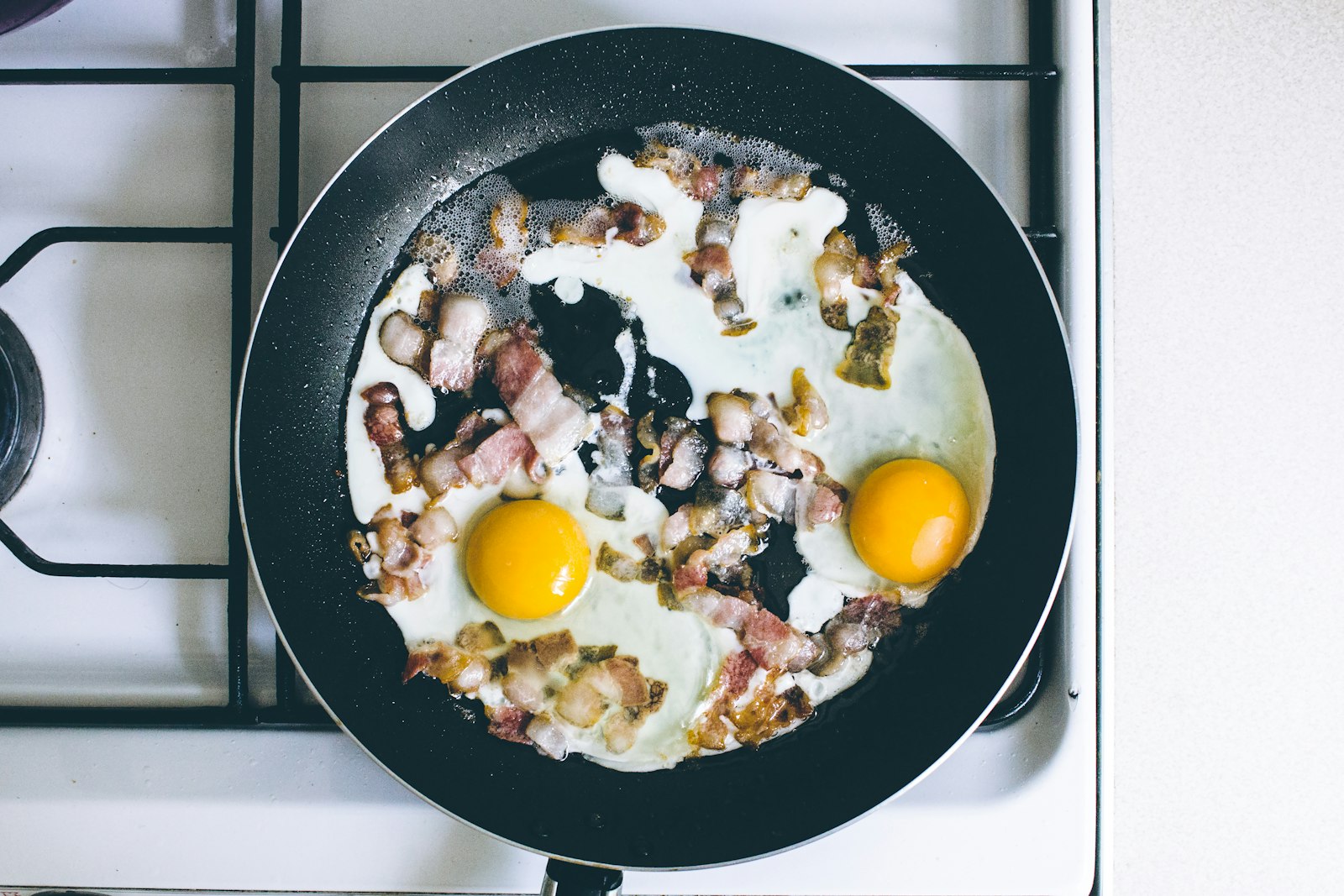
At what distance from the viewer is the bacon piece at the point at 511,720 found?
87 cm

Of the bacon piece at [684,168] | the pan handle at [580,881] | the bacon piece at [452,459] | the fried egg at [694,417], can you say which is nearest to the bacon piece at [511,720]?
the fried egg at [694,417]

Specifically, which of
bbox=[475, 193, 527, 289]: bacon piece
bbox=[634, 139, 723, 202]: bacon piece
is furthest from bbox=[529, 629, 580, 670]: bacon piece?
bbox=[634, 139, 723, 202]: bacon piece

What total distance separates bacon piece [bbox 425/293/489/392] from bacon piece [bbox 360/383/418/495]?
49 mm

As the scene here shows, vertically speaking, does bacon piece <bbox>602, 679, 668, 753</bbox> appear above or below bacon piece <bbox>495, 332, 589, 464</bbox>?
below

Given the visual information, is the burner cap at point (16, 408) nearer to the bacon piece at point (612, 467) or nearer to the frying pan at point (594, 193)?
the frying pan at point (594, 193)

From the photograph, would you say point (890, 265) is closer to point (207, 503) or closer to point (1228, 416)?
point (1228, 416)

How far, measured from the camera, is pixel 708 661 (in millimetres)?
860

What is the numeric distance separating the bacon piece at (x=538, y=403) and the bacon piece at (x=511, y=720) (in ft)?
0.85

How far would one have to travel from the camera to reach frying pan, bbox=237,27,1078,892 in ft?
2.80

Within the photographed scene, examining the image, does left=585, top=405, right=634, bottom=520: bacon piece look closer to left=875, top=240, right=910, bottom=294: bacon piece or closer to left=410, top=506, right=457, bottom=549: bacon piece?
left=410, top=506, right=457, bottom=549: bacon piece

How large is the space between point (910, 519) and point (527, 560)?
1.22 feet

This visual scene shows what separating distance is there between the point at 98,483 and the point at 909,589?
0.83 m

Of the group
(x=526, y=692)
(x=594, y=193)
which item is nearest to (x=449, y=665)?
(x=526, y=692)

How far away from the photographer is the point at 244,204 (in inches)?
32.5
